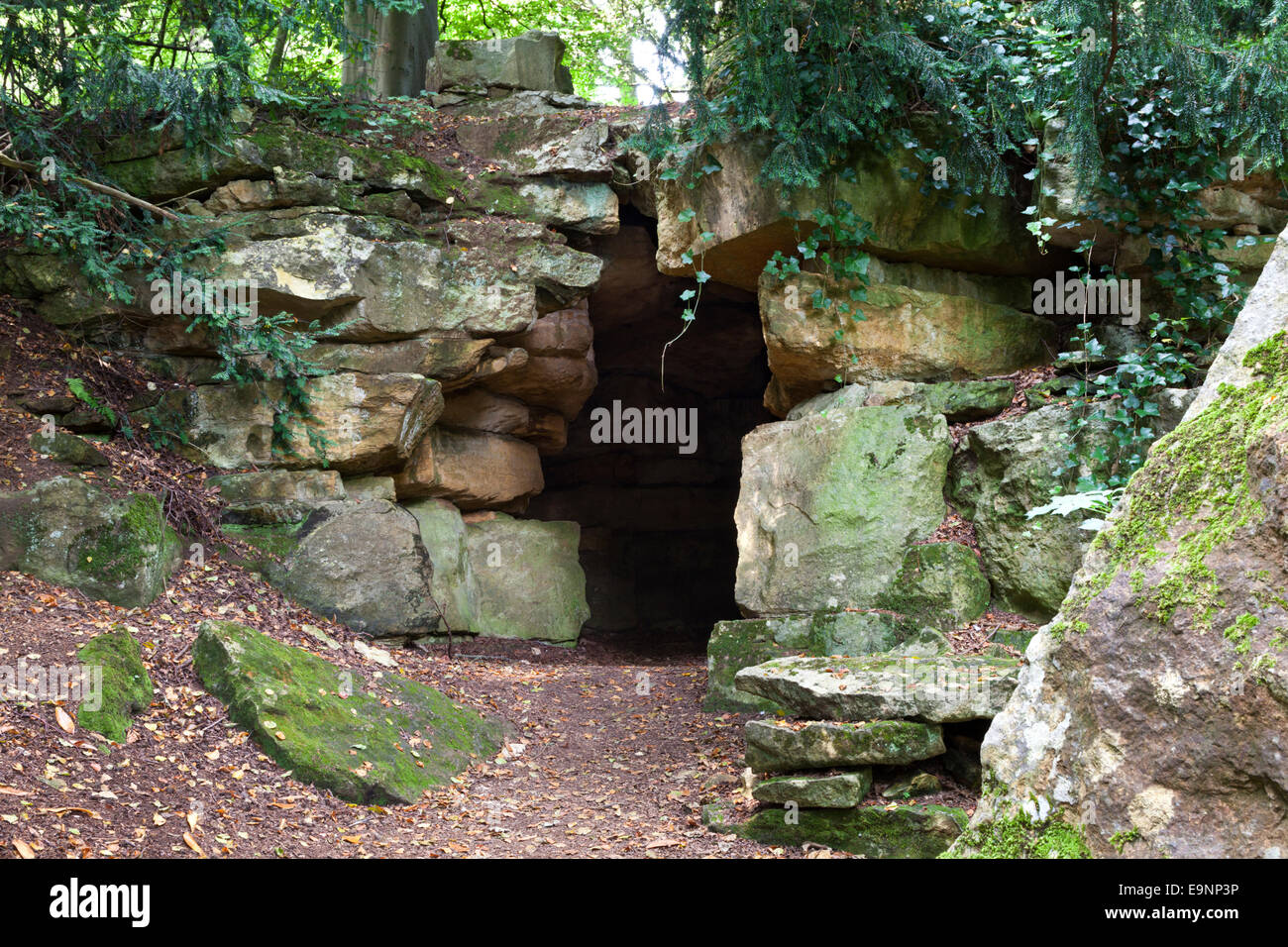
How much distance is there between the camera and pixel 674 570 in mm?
14883

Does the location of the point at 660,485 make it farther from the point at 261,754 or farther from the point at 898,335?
the point at 261,754

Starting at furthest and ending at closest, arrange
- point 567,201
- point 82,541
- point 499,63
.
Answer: point 499,63
point 567,201
point 82,541

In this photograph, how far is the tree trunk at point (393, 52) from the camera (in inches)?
417

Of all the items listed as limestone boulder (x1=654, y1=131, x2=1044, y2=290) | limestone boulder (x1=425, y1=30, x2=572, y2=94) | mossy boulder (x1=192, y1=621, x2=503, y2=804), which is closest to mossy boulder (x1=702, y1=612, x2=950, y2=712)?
mossy boulder (x1=192, y1=621, x2=503, y2=804)

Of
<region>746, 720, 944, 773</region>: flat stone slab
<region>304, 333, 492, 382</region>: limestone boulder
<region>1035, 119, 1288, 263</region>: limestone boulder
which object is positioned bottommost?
<region>746, 720, 944, 773</region>: flat stone slab

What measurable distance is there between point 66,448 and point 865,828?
19.4 ft

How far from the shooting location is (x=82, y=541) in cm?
620

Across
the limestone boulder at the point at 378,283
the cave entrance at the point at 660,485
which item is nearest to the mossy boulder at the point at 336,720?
the limestone boulder at the point at 378,283

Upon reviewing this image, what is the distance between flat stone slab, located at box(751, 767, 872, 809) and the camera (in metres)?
4.86

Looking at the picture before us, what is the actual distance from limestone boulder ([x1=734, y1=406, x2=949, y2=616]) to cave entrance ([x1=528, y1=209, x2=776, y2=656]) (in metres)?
4.85

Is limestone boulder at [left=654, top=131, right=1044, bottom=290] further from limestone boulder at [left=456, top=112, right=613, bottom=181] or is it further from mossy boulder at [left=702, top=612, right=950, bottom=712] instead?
mossy boulder at [left=702, top=612, right=950, bottom=712]

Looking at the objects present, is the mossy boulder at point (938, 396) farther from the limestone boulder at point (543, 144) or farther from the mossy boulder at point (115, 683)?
the mossy boulder at point (115, 683)

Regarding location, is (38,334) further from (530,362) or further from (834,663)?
(834,663)

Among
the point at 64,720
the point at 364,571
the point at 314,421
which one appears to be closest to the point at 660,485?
the point at 314,421
